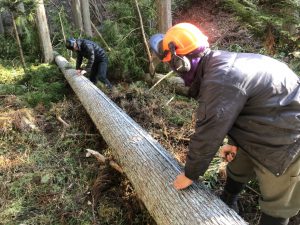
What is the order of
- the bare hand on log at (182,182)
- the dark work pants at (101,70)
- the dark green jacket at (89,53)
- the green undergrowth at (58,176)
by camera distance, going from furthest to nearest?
1. the dark work pants at (101,70)
2. the dark green jacket at (89,53)
3. the green undergrowth at (58,176)
4. the bare hand on log at (182,182)

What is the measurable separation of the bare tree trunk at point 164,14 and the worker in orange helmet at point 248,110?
6.57 m

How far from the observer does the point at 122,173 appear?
4191mm

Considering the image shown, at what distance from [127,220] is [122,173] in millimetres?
673

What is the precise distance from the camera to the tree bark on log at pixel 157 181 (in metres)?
2.80

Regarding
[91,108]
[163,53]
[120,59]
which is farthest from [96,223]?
[120,59]

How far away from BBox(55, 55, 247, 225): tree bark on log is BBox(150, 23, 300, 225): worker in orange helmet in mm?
295

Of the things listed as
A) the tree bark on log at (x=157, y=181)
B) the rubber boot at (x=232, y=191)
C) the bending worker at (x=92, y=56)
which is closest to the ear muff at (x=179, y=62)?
the tree bark on log at (x=157, y=181)

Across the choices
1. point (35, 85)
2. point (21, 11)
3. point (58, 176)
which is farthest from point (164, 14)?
point (58, 176)

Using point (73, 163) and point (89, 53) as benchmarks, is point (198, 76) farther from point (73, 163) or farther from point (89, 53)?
point (89, 53)

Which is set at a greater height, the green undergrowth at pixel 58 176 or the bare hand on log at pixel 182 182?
the bare hand on log at pixel 182 182

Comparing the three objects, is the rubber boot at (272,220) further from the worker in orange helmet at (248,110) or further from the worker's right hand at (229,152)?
→ the worker's right hand at (229,152)

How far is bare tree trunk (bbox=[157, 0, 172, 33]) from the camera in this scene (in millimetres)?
8977

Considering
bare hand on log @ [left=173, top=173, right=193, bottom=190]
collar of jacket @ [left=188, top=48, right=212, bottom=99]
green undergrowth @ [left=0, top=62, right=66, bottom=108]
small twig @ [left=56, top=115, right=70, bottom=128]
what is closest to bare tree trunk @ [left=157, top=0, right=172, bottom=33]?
green undergrowth @ [left=0, top=62, right=66, bottom=108]

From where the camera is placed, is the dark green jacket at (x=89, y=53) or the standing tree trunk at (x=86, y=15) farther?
the standing tree trunk at (x=86, y=15)
